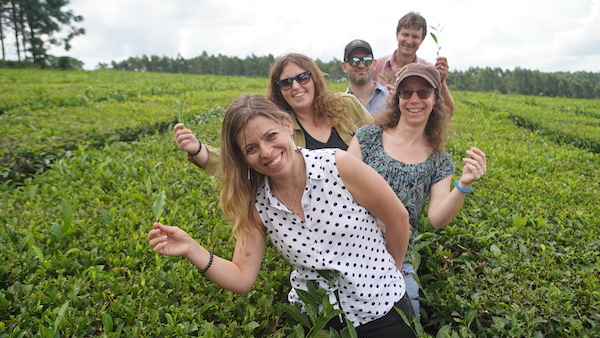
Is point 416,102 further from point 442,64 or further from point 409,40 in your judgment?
point 409,40

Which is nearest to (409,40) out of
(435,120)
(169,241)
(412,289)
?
(435,120)

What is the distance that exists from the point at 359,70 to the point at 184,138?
2.15 m

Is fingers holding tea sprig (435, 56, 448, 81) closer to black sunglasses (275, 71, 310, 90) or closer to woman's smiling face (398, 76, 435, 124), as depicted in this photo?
woman's smiling face (398, 76, 435, 124)

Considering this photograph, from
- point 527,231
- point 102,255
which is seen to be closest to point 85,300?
point 102,255

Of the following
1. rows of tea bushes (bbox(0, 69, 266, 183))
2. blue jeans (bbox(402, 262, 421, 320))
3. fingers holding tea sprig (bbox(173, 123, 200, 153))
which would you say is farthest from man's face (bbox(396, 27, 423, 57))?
fingers holding tea sprig (bbox(173, 123, 200, 153))

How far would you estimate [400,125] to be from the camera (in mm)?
2811

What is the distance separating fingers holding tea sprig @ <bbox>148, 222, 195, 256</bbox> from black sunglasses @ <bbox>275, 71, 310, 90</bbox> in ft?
5.58

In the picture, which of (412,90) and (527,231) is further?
(527,231)

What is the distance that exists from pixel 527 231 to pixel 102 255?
9.69ft

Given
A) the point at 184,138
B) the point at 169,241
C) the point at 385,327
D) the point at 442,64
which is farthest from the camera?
the point at 442,64

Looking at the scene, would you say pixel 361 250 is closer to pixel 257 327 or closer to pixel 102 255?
pixel 257 327

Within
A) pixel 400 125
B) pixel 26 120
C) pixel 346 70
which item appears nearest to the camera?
pixel 400 125

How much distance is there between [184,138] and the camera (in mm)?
2549

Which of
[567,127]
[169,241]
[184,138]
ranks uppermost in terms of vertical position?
[184,138]
